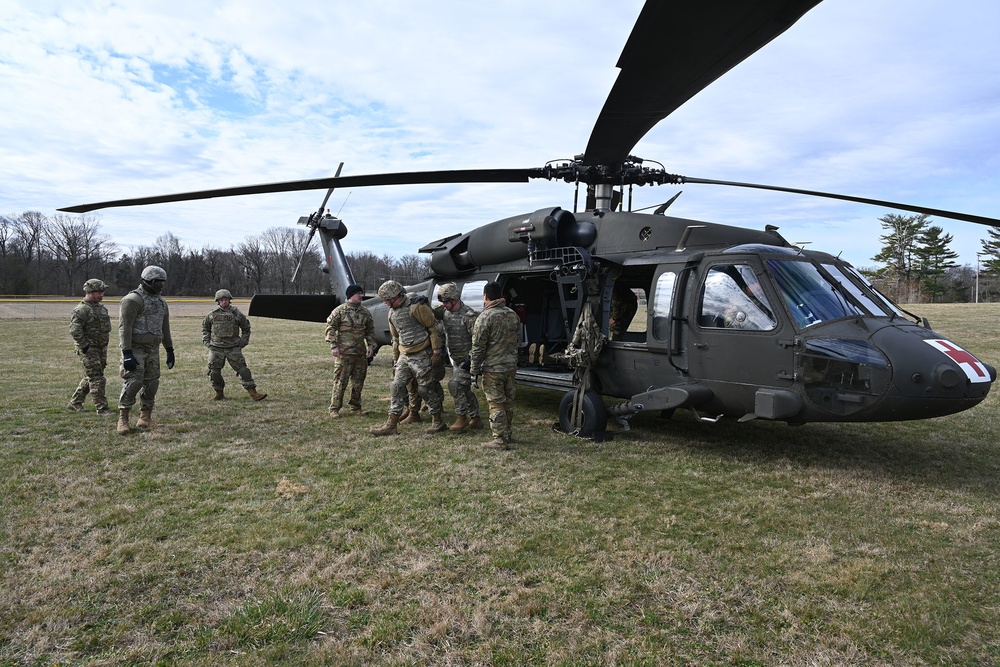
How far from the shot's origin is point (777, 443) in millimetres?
6262

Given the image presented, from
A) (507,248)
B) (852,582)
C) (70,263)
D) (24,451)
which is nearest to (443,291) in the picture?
(507,248)

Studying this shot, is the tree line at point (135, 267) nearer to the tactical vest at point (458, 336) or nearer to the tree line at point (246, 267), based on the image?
the tree line at point (246, 267)

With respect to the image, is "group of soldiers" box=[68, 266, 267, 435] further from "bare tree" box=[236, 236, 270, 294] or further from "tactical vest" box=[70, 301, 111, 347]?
"bare tree" box=[236, 236, 270, 294]

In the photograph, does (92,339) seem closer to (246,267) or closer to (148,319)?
(148,319)

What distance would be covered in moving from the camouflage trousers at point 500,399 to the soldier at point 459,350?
0.71 metres

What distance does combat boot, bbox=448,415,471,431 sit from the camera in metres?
6.91

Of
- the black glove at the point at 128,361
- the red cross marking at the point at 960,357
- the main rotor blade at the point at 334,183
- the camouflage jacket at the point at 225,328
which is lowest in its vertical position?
the black glove at the point at 128,361

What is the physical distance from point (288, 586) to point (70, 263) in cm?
6920

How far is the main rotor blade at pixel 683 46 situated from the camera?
9.90 ft

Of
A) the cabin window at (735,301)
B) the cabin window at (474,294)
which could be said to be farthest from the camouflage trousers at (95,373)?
the cabin window at (735,301)

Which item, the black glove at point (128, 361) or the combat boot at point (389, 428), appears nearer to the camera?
the black glove at point (128, 361)

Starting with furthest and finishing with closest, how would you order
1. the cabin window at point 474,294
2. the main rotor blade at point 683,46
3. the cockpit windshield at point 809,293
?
1. the cabin window at point 474,294
2. the cockpit windshield at point 809,293
3. the main rotor blade at point 683,46

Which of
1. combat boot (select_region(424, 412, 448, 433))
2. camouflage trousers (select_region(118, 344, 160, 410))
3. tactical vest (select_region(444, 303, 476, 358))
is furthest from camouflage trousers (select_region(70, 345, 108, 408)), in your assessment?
tactical vest (select_region(444, 303, 476, 358))

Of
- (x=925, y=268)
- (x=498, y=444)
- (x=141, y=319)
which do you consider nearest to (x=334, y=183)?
(x=141, y=319)
